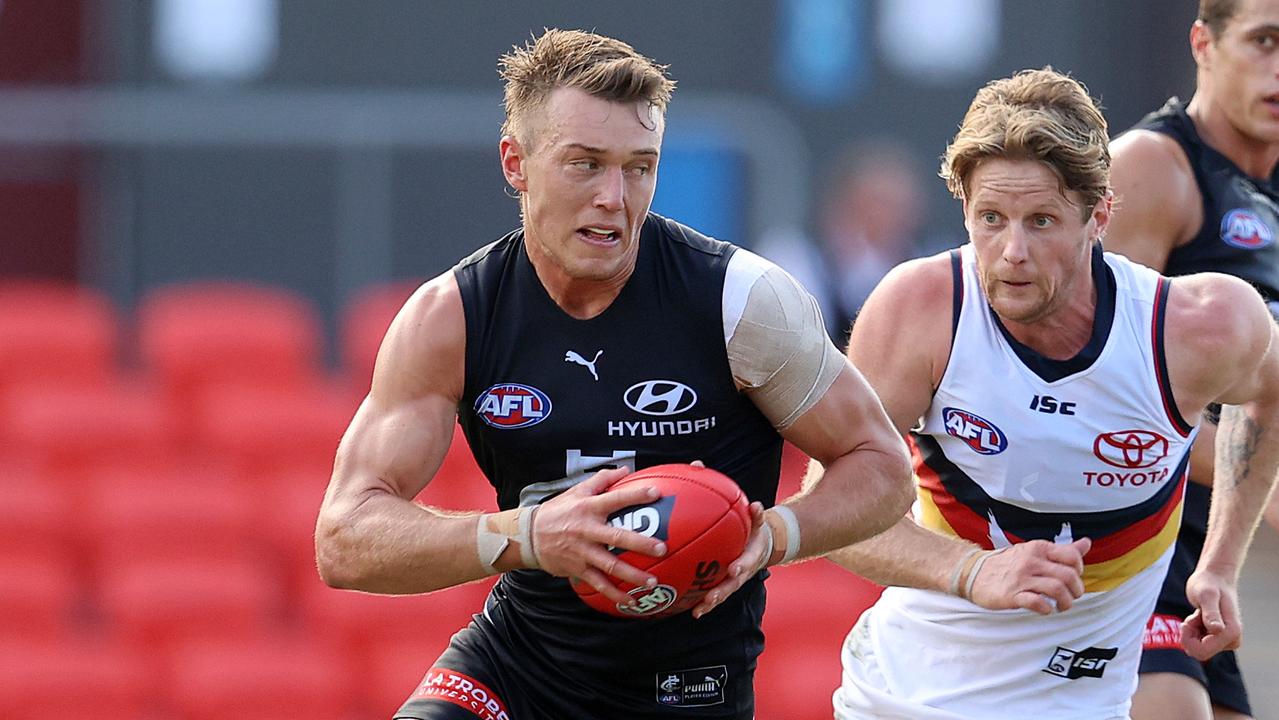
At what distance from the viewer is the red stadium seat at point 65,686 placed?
833cm

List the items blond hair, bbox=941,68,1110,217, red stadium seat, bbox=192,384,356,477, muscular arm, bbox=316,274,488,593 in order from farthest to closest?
red stadium seat, bbox=192,384,356,477 < blond hair, bbox=941,68,1110,217 < muscular arm, bbox=316,274,488,593

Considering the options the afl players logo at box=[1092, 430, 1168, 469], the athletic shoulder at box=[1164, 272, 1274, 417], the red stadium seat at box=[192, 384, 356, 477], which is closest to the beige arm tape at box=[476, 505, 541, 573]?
the afl players logo at box=[1092, 430, 1168, 469]

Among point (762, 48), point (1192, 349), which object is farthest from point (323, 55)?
point (1192, 349)

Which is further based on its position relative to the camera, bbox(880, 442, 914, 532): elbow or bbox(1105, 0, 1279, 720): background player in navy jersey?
bbox(1105, 0, 1279, 720): background player in navy jersey

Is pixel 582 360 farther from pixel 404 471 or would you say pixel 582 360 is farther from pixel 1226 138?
pixel 1226 138

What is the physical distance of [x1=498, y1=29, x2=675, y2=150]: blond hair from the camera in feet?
14.5

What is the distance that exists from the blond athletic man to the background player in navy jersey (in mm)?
631

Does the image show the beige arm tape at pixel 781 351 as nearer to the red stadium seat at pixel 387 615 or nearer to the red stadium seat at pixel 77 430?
the red stadium seat at pixel 387 615

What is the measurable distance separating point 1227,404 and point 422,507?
2.26 meters

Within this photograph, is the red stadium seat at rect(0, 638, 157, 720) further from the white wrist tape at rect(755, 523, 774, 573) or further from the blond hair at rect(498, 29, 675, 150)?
the white wrist tape at rect(755, 523, 774, 573)

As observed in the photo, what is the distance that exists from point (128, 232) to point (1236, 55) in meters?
9.56

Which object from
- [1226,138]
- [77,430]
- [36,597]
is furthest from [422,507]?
[77,430]

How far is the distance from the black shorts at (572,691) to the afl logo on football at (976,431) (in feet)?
2.64

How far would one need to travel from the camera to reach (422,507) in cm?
443
